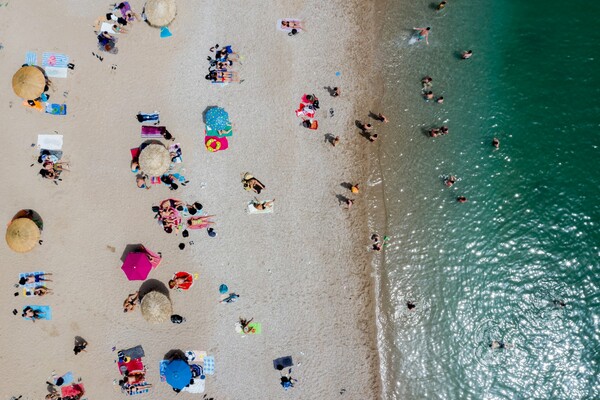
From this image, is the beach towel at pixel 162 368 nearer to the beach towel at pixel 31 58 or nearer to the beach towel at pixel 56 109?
the beach towel at pixel 56 109

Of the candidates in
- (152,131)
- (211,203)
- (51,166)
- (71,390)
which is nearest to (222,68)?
(152,131)

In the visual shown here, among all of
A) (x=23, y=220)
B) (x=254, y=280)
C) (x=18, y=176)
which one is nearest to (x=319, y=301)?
(x=254, y=280)

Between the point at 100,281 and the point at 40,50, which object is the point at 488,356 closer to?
the point at 100,281

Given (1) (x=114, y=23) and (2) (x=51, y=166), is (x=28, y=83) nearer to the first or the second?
(2) (x=51, y=166)

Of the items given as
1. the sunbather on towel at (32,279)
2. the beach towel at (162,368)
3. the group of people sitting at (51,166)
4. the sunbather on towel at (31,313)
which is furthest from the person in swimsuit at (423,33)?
the sunbather on towel at (31,313)

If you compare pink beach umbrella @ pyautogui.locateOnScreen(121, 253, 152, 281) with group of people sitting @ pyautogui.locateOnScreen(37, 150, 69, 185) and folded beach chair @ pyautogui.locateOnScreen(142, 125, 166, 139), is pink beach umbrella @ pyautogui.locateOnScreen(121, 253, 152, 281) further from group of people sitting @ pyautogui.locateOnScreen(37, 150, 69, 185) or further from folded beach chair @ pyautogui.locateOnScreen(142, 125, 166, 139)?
folded beach chair @ pyautogui.locateOnScreen(142, 125, 166, 139)

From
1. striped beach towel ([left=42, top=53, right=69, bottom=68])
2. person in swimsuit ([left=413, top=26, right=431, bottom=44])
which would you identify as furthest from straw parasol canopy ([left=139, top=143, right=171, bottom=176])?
person in swimsuit ([left=413, top=26, right=431, bottom=44])
